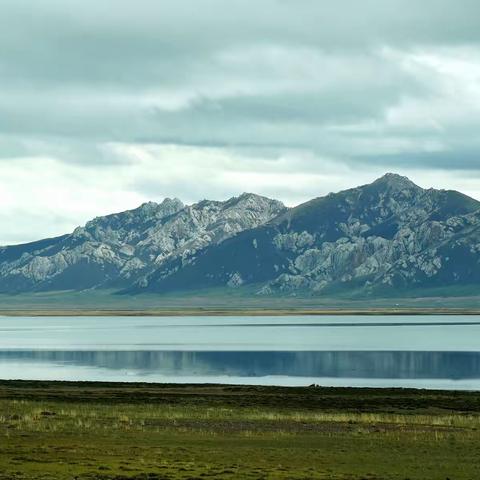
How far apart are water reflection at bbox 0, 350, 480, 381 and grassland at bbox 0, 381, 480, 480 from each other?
36432 mm

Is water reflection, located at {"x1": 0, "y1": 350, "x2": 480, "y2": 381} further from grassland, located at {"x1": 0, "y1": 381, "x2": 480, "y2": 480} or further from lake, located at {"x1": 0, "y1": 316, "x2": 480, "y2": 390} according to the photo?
grassland, located at {"x1": 0, "y1": 381, "x2": 480, "y2": 480}

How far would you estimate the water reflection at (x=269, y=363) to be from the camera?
Result: 12088cm

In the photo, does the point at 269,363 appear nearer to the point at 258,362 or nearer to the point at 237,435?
the point at 258,362

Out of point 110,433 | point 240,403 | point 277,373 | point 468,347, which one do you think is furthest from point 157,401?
point 468,347

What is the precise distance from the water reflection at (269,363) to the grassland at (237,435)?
120 feet

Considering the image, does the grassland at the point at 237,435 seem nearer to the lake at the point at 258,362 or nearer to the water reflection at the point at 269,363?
the lake at the point at 258,362

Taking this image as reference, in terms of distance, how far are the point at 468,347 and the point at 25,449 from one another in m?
134

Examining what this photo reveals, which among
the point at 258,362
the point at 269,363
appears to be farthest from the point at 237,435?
the point at 258,362

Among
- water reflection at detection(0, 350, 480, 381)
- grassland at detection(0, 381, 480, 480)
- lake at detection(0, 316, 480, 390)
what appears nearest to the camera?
grassland at detection(0, 381, 480, 480)

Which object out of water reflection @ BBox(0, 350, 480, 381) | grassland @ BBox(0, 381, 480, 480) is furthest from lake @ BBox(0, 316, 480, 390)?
grassland @ BBox(0, 381, 480, 480)

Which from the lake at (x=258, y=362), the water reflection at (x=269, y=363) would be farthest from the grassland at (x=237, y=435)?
the water reflection at (x=269, y=363)

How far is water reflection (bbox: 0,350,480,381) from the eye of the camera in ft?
397

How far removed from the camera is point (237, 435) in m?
53.1

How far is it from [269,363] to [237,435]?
87055 mm
